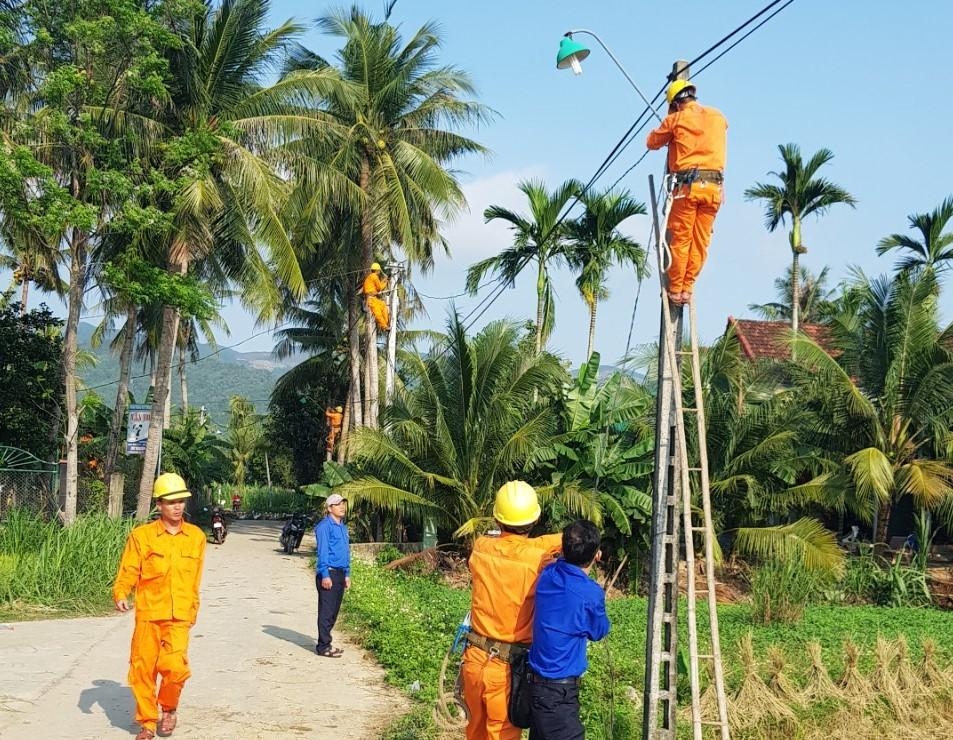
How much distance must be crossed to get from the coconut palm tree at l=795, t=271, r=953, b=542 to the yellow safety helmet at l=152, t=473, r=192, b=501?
13.4 meters

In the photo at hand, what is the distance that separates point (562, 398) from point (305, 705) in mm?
10735

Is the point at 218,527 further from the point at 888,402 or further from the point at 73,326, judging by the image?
the point at 888,402

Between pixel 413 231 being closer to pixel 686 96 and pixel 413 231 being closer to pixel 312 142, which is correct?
pixel 312 142

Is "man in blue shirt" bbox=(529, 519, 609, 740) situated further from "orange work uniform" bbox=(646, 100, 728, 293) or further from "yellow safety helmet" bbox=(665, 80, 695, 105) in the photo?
"yellow safety helmet" bbox=(665, 80, 695, 105)

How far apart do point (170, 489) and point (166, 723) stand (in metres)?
1.65

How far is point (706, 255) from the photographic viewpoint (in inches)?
271

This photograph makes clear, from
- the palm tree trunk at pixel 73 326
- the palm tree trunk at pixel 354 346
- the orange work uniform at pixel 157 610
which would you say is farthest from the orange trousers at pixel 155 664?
the palm tree trunk at pixel 354 346

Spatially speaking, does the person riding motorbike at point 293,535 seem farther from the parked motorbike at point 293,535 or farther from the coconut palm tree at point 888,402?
the coconut palm tree at point 888,402

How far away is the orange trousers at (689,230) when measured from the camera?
22.2 ft

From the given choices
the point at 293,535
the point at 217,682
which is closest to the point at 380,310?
the point at 293,535

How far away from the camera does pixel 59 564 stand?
44.7 ft

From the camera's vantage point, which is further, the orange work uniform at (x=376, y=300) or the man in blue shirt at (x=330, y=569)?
the orange work uniform at (x=376, y=300)

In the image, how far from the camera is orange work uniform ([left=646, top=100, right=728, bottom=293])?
6.74 m

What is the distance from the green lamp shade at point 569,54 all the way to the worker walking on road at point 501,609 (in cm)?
418
